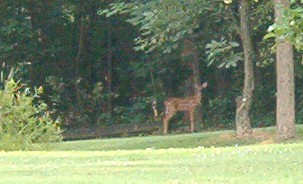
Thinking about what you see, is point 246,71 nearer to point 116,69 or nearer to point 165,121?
point 165,121

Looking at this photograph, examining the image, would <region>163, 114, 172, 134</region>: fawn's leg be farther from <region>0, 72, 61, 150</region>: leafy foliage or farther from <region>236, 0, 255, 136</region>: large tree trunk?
<region>0, 72, 61, 150</region>: leafy foliage

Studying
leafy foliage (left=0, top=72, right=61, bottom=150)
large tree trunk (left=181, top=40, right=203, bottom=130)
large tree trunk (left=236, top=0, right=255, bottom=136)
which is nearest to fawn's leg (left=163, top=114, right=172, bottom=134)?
large tree trunk (left=181, top=40, right=203, bottom=130)

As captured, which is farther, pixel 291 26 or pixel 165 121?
pixel 165 121

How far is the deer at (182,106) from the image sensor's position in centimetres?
2998

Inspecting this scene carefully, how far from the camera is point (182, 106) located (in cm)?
3023

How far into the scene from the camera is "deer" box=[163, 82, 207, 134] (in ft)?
98.4

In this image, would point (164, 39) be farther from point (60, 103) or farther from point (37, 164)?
point (37, 164)

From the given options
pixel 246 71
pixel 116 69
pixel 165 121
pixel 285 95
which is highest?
pixel 116 69

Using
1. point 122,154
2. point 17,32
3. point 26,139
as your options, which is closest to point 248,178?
point 122,154

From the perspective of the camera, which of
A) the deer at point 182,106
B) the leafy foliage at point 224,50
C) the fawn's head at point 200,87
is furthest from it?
the fawn's head at point 200,87

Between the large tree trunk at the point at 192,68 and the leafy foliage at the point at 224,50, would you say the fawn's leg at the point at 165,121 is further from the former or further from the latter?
the leafy foliage at the point at 224,50

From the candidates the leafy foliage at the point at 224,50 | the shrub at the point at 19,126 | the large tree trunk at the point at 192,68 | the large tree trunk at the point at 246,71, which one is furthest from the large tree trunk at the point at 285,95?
the large tree trunk at the point at 192,68

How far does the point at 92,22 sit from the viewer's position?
117 ft

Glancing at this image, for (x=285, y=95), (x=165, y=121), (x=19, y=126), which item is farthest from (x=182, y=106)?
(x=19, y=126)
